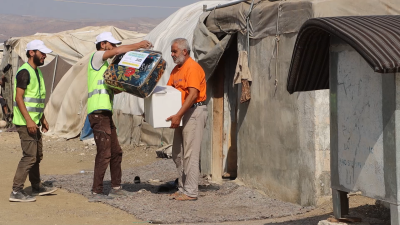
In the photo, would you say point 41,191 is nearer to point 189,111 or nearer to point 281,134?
point 189,111

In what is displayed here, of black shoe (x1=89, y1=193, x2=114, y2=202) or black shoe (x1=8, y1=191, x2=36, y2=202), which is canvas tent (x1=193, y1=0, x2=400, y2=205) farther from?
black shoe (x1=8, y1=191, x2=36, y2=202)

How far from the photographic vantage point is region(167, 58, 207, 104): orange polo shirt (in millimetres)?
7547

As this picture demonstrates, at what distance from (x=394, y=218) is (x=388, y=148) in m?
0.53

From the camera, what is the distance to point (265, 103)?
26.7 feet

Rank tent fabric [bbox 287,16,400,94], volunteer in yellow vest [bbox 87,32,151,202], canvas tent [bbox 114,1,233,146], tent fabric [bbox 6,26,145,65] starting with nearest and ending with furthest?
tent fabric [bbox 287,16,400,94] < volunteer in yellow vest [bbox 87,32,151,202] < canvas tent [bbox 114,1,233,146] < tent fabric [bbox 6,26,145,65]

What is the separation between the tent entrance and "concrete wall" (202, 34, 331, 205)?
83 centimetres

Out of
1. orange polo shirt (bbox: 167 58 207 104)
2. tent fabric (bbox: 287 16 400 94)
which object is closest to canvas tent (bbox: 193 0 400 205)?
orange polo shirt (bbox: 167 58 207 104)

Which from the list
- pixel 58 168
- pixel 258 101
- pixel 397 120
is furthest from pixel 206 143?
pixel 397 120

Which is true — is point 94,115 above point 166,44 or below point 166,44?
below

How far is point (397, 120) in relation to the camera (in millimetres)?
4570

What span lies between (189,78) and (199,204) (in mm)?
1515

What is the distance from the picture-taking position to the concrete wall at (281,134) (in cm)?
710

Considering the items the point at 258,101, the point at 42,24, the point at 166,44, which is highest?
the point at 42,24

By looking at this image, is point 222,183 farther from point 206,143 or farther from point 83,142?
point 83,142
